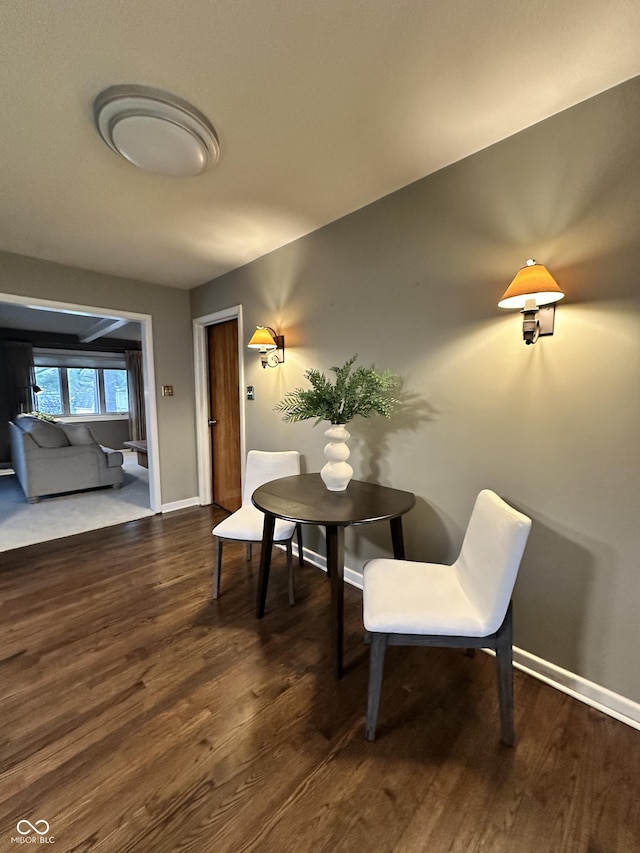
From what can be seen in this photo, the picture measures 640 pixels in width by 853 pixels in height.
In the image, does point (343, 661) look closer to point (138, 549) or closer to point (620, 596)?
point (620, 596)

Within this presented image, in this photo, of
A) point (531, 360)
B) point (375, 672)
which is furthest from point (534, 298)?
point (375, 672)

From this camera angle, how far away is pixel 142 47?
1.12 m

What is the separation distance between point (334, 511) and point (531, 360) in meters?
1.12

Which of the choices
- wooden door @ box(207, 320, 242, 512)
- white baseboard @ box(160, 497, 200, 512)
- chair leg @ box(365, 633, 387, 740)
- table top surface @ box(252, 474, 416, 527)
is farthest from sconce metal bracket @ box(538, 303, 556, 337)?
white baseboard @ box(160, 497, 200, 512)

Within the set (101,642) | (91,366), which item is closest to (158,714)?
(101,642)

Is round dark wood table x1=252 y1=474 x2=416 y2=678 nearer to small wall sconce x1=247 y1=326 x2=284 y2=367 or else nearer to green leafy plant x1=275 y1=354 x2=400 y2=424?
green leafy plant x1=275 y1=354 x2=400 y2=424

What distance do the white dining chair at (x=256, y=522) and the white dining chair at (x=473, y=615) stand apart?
751 millimetres

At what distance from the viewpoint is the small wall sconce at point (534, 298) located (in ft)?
4.37

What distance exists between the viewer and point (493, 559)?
129 centimetres

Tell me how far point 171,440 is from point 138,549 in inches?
49.8

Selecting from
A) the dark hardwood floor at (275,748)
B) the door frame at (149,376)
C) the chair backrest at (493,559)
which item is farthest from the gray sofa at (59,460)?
the chair backrest at (493,559)

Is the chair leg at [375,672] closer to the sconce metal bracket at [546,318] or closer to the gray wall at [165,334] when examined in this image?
the sconce metal bracket at [546,318]

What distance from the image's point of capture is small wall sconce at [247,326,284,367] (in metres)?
2.64

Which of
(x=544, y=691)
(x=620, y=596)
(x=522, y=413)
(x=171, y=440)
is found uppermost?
(x=522, y=413)
